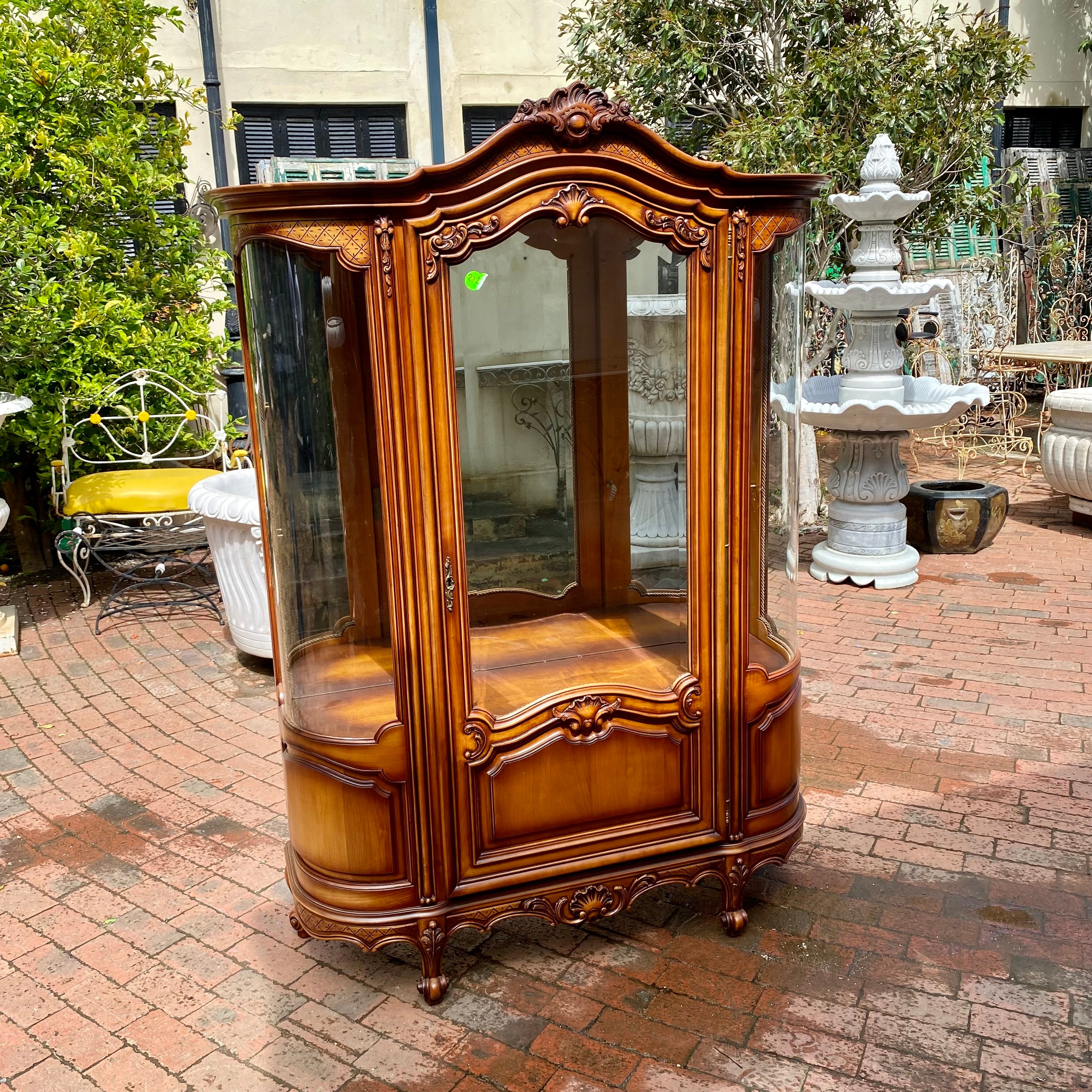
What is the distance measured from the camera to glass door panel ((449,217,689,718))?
2938 millimetres

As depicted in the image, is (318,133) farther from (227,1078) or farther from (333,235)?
(227,1078)

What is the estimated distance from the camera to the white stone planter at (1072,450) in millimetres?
7656

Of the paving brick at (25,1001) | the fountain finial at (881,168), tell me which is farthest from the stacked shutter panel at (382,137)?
the paving brick at (25,1001)

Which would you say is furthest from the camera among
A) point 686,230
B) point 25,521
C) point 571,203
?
point 25,521

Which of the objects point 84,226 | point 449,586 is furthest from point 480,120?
point 449,586

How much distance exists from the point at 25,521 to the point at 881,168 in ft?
20.0

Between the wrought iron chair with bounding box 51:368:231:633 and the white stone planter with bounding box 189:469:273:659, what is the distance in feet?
3.02

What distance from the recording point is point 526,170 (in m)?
2.71

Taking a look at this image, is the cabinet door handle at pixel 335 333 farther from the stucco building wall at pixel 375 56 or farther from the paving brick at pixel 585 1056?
the stucco building wall at pixel 375 56

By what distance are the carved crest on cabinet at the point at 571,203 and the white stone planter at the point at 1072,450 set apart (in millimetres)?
5994

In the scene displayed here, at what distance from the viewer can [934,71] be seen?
7074 mm

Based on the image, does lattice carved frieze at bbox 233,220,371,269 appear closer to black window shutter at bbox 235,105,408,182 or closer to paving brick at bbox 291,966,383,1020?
paving brick at bbox 291,966,383,1020

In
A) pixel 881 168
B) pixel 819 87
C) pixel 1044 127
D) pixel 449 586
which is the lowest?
pixel 449 586

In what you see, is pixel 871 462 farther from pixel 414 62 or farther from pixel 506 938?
pixel 414 62
